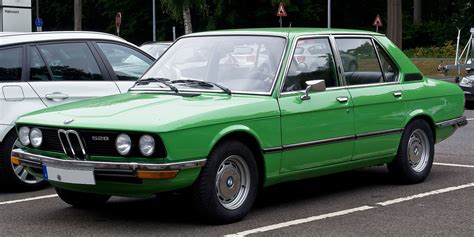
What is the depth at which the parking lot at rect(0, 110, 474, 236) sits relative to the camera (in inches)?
237

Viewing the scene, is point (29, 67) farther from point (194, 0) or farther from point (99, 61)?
point (194, 0)

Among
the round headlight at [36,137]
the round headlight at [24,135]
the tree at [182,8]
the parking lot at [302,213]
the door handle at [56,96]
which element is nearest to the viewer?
the parking lot at [302,213]

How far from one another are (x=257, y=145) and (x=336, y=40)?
5.26ft

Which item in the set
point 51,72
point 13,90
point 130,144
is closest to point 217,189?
point 130,144

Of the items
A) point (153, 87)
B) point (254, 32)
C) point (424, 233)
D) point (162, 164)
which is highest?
point (254, 32)

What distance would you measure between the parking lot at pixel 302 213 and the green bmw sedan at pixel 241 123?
23cm

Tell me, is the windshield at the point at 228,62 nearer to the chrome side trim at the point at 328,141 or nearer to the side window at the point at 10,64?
the chrome side trim at the point at 328,141

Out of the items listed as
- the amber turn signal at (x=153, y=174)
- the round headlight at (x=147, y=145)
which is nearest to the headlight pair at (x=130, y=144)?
the round headlight at (x=147, y=145)

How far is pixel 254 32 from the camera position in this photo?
7.12m

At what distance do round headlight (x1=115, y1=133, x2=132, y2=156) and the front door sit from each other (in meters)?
1.40

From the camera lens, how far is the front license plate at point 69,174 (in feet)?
19.1

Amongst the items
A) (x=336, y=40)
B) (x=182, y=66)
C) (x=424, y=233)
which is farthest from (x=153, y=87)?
(x=424, y=233)

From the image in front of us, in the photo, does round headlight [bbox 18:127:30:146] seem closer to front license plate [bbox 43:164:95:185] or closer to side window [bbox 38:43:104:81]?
front license plate [bbox 43:164:95:185]

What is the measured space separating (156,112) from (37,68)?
264cm
